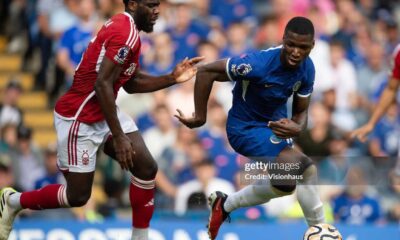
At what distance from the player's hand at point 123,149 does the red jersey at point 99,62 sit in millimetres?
467

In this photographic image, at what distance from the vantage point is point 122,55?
1023 cm

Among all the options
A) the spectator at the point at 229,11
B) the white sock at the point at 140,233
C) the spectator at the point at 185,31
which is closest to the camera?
the white sock at the point at 140,233

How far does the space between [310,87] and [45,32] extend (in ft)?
23.2

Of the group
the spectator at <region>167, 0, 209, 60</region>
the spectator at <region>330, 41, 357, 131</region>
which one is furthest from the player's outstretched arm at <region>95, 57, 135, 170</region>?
the spectator at <region>330, 41, 357, 131</region>

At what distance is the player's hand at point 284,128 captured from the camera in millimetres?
10156

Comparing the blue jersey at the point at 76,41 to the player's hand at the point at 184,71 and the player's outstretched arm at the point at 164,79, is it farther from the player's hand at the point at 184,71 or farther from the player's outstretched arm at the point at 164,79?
the player's hand at the point at 184,71

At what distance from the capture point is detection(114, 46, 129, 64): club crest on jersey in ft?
33.5

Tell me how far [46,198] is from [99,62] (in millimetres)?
1351

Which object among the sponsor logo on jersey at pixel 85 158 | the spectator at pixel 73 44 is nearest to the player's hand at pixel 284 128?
the sponsor logo on jersey at pixel 85 158

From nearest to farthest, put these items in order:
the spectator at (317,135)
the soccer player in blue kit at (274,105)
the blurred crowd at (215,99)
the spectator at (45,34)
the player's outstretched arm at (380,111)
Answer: the soccer player in blue kit at (274,105), the player's outstretched arm at (380,111), the blurred crowd at (215,99), the spectator at (317,135), the spectator at (45,34)

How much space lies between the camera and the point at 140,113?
614 inches

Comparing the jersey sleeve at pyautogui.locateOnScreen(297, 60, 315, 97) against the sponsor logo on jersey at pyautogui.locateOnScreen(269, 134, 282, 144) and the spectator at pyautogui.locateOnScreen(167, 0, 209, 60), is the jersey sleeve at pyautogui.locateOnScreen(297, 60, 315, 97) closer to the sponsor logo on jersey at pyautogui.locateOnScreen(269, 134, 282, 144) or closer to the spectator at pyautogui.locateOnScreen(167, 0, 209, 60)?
the sponsor logo on jersey at pyautogui.locateOnScreen(269, 134, 282, 144)

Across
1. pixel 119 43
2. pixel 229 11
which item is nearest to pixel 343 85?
pixel 229 11

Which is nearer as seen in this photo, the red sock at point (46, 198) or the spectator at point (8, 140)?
the red sock at point (46, 198)
